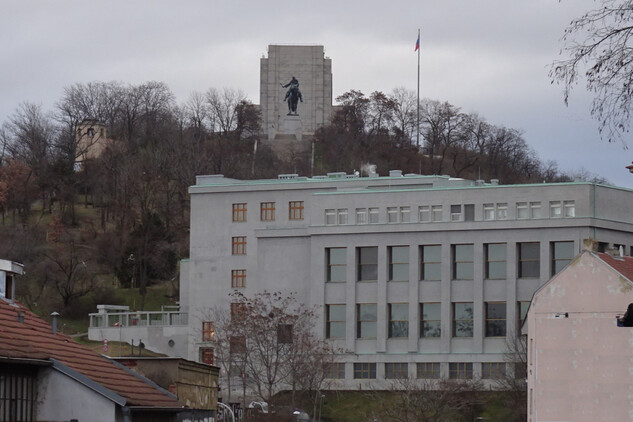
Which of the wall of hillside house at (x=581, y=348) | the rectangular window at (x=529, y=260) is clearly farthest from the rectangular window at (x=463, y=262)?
the wall of hillside house at (x=581, y=348)

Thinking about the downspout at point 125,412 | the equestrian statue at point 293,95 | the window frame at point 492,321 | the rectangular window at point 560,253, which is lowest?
the downspout at point 125,412

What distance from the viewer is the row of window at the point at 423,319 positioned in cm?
11388

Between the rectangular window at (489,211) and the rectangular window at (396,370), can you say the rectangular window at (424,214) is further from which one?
the rectangular window at (396,370)

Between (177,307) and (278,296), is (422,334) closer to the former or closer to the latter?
(278,296)

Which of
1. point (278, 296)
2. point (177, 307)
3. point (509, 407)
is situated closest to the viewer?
point (509, 407)

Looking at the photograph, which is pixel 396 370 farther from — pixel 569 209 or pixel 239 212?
pixel 239 212

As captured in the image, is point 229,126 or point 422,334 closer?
point 422,334

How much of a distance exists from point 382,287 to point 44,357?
78985mm

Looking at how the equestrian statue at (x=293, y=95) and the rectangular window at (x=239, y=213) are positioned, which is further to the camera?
the equestrian statue at (x=293, y=95)

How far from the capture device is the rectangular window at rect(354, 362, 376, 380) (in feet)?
382

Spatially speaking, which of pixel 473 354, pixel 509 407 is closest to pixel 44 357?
pixel 509 407

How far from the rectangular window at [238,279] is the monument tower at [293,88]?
216ft

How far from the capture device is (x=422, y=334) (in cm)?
11638

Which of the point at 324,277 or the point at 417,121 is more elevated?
the point at 417,121
